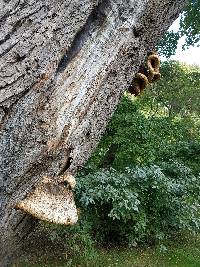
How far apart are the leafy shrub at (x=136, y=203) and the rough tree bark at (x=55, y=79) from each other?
549cm

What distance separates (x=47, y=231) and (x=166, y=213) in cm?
239

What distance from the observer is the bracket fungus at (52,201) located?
4.58 feet

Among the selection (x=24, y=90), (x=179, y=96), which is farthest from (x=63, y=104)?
(x=179, y=96)

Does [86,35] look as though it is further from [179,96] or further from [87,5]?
[179,96]

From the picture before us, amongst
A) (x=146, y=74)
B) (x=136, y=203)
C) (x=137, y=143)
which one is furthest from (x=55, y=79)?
(x=137, y=143)

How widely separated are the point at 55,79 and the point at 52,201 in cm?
45

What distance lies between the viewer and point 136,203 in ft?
22.9

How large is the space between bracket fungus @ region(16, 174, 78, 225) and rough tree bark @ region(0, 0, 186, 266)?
27mm

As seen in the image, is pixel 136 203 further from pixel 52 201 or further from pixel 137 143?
A: pixel 52 201

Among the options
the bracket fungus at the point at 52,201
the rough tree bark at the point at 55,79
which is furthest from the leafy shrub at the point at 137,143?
the rough tree bark at the point at 55,79

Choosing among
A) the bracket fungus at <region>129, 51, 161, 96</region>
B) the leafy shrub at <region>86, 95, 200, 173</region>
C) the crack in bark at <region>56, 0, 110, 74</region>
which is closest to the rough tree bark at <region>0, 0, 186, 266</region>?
the crack in bark at <region>56, 0, 110, 74</region>

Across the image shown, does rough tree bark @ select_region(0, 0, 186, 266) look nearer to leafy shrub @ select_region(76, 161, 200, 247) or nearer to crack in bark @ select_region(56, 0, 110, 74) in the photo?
crack in bark @ select_region(56, 0, 110, 74)

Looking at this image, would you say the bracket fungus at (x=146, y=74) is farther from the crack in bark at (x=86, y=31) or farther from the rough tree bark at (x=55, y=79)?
the crack in bark at (x=86, y=31)

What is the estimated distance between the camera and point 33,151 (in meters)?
1.33
